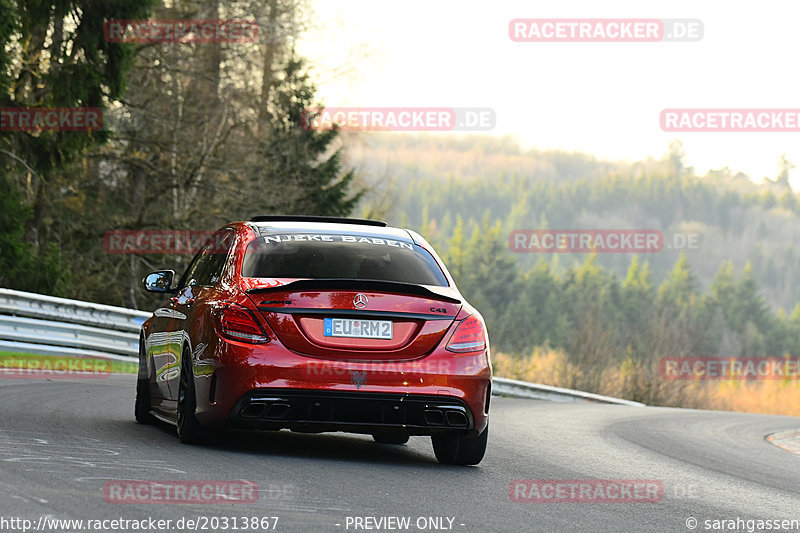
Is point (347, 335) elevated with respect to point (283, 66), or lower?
lower

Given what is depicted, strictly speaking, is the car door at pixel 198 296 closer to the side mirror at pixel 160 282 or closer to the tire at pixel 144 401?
the side mirror at pixel 160 282

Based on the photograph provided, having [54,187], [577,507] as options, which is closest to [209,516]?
[577,507]

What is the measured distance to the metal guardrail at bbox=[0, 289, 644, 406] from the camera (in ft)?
59.2

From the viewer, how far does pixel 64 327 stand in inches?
729

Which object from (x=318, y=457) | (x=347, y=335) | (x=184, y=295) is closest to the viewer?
(x=347, y=335)

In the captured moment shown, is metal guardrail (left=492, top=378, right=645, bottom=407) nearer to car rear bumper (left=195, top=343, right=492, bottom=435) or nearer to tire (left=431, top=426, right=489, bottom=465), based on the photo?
tire (left=431, top=426, right=489, bottom=465)

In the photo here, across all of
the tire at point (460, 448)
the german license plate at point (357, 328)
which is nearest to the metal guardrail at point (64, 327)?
the tire at point (460, 448)

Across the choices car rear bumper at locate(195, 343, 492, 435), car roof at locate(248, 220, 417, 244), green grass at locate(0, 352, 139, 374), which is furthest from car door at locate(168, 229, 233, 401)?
green grass at locate(0, 352, 139, 374)

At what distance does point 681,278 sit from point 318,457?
193484mm

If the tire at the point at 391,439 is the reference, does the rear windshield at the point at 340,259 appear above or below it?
above

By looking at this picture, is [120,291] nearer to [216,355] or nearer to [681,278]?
A: [216,355]

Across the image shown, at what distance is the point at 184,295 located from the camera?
952 cm

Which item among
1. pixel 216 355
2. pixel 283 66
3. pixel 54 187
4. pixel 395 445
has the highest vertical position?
pixel 283 66

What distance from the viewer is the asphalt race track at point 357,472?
241 inches
